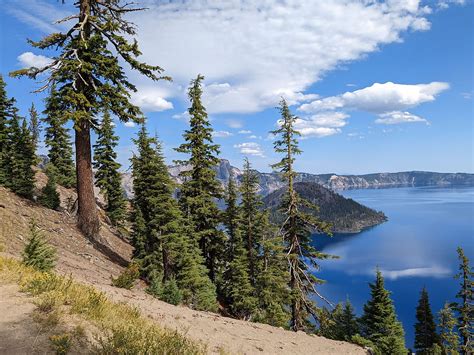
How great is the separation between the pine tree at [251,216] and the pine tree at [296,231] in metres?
4.75

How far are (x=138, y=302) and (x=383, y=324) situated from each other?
26.5 metres

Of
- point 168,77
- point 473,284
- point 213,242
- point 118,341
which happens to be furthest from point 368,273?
point 118,341

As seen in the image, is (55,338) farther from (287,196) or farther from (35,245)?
(287,196)

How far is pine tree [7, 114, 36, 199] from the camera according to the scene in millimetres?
22380

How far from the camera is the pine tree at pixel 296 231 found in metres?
22.3

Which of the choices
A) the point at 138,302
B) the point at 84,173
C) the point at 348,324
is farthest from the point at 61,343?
the point at 348,324

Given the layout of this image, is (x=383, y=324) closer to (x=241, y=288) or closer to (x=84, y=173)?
(x=241, y=288)

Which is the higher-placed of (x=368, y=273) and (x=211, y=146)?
(x=211, y=146)

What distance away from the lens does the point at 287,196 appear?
23.1 m

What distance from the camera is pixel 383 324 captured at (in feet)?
96.6

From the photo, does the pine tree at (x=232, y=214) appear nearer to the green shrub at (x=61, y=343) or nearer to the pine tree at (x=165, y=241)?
the pine tree at (x=165, y=241)

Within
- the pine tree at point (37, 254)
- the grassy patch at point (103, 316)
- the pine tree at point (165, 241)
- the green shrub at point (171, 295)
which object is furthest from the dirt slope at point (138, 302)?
the pine tree at point (165, 241)

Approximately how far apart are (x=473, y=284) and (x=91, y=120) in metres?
38.0

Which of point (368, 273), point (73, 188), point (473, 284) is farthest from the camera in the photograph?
point (368, 273)
